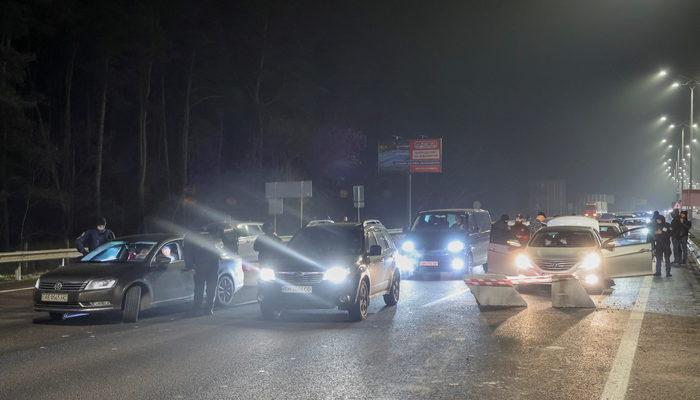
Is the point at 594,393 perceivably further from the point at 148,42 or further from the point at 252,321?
the point at 148,42

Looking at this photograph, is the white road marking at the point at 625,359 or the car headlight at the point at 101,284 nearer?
the white road marking at the point at 625,359

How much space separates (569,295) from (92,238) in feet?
33.9

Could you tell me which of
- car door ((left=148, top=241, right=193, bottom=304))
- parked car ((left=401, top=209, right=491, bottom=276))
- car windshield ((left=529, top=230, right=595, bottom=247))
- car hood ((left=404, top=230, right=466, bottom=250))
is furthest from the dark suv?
car hood ((left=404, top=230, right=466, bottom=250))

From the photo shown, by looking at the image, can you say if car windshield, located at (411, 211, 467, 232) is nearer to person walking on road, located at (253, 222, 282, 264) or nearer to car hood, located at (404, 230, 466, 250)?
car hood, located at (404, 230, 466, 250)

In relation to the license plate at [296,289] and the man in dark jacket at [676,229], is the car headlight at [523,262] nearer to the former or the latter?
the license plate at [296,289]

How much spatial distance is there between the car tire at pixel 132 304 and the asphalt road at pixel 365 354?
22 cm

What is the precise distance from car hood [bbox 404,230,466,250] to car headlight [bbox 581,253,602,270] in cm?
599

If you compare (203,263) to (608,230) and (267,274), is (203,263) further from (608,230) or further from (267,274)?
(608,230)

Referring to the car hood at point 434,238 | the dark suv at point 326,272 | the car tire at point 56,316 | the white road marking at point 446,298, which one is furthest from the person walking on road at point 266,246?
the car hood at point 434,238

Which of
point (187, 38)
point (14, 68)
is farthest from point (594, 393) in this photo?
point (187, 38)

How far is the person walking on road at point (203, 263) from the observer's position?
45.2ft

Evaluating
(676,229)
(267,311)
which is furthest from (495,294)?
(676,229)

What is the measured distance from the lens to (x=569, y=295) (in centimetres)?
1437

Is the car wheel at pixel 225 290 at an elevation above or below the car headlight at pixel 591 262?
below
